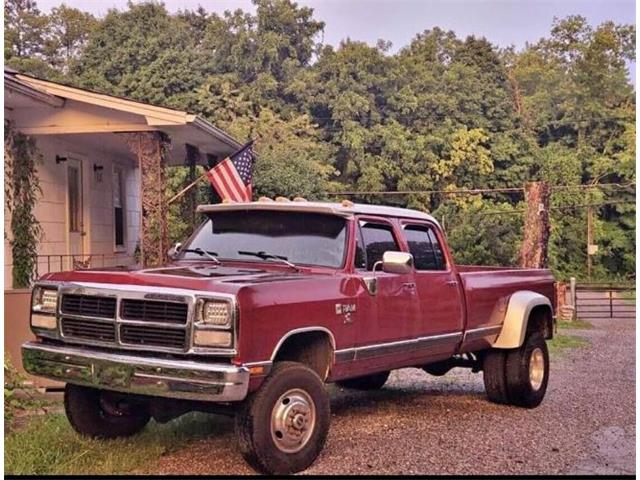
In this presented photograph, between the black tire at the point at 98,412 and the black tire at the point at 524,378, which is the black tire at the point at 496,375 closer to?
the black tire at the point at 524,378

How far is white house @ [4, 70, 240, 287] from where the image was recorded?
11703 millimetres

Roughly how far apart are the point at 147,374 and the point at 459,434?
118 inches

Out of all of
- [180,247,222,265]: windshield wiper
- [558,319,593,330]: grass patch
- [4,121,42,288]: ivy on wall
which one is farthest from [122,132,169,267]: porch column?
[558,319,593,330]: grass patch

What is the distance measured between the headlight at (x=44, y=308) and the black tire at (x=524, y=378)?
15.0 ft

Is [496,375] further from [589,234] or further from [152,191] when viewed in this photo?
[589,234]

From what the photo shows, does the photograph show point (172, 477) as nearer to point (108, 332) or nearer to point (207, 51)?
point (108, 332)

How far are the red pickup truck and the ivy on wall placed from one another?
5.29 meters

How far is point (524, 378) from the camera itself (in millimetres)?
8117

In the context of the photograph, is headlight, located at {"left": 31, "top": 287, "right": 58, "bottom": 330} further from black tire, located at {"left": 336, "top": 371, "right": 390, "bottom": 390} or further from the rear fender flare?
the rear fender flare

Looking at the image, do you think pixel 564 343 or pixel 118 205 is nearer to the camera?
pixel 564 343

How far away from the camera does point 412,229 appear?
295 inches

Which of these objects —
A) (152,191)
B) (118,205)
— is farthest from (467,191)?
(152,191)

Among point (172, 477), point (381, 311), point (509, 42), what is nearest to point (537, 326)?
point (381, 311)

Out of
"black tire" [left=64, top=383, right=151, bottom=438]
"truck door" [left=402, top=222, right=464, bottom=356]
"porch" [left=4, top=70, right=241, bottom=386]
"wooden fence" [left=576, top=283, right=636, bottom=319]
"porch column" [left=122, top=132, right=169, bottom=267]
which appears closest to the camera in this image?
"black tire" [left=64, top=383, right=151, bottom=438]
